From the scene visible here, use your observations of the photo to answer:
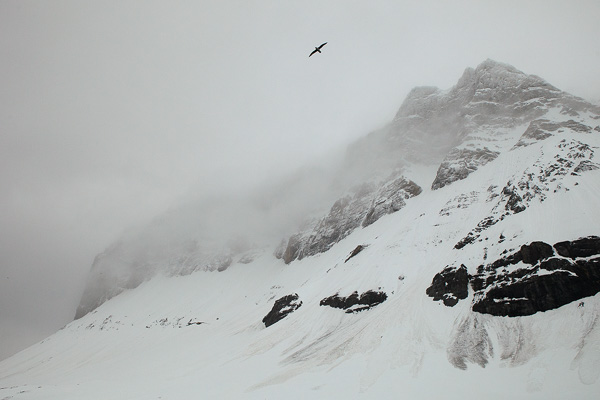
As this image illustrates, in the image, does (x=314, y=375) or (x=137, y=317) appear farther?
(x=137, y=317)

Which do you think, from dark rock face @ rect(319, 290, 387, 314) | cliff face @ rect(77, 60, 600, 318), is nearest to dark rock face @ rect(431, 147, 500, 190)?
cliff face @ rect(77, 60, 600, 318)

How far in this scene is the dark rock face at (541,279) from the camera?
26312 millimetres

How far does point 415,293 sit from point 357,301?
28.8 feet

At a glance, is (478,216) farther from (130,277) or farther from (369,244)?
(130,277)

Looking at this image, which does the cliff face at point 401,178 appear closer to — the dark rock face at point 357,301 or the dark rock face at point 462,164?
the dark rock face at point 462,164

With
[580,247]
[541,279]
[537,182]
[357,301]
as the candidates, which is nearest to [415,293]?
[357,301]

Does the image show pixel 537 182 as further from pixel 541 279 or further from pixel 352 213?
pixel 352 213

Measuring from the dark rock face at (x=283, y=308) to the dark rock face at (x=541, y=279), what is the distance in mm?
30491

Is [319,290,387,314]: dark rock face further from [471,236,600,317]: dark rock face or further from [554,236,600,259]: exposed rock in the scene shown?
[554,236,600,259]: exposed rock

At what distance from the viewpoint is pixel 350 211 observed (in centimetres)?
9350

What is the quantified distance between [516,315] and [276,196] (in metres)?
133

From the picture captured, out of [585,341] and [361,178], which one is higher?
[361,178]

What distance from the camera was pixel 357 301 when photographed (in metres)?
43.0

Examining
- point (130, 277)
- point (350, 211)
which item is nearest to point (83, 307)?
point (130, 277)
